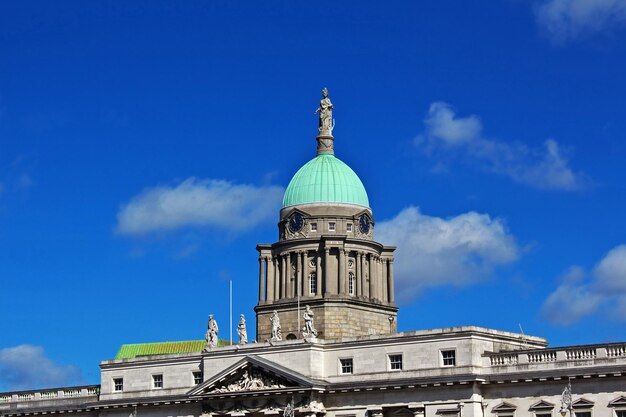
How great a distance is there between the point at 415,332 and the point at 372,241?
72.6 feet

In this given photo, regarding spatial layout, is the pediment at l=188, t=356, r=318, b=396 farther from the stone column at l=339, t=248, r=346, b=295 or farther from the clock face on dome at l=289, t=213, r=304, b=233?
the clock face on dome at l=289, t=213, r=304, b=233

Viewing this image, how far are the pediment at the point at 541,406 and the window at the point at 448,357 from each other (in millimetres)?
7509

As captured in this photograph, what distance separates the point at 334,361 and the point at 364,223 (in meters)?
20.5

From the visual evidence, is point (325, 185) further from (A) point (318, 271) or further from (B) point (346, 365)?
(B) point (346, 365)

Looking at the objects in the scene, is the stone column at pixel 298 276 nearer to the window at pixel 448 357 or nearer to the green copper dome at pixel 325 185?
the green copper dome at pixel 325 185

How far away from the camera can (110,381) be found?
12175 cm

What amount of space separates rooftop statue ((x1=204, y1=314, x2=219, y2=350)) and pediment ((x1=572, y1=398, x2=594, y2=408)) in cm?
3436

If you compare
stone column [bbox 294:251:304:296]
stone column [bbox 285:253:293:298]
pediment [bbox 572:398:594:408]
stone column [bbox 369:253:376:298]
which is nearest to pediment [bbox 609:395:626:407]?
pediment [bbox 572:398:594:408]

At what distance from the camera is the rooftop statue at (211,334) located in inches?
4581

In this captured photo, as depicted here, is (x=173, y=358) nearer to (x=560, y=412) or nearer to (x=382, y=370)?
(x=382, y=370)

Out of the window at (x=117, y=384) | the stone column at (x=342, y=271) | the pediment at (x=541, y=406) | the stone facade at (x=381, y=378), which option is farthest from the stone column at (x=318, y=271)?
the pediment at (x=541, y=406)

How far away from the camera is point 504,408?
324 feet

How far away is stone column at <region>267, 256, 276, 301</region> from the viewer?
412 ft

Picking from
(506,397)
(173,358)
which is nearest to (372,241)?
(173,358)
